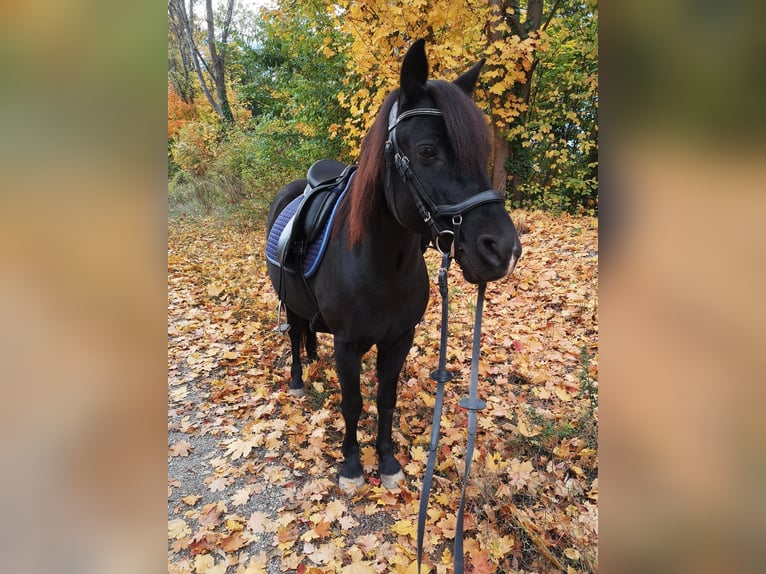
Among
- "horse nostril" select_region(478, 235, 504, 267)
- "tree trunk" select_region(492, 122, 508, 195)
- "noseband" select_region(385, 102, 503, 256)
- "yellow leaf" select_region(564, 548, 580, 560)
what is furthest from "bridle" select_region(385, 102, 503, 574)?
"tree trunk" select_region(492, 122, 508, 195)

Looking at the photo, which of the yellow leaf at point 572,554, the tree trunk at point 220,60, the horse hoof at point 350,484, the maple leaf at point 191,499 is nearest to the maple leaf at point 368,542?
the horse hoof at point 350,484

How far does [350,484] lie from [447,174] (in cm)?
210

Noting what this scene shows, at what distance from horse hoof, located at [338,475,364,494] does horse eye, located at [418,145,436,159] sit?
6.93ft

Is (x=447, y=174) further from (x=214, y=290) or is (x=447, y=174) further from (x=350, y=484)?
(x=214, y=290)

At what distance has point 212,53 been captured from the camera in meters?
12.1

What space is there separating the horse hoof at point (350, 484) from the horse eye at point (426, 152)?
2.11 metres

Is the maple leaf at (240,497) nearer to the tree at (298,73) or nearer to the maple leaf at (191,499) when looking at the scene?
the maple leaf at (191,499)

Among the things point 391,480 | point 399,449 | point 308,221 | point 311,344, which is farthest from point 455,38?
point 391,480

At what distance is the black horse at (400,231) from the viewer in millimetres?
1513

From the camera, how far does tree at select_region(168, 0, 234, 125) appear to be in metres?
11.3
